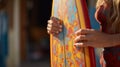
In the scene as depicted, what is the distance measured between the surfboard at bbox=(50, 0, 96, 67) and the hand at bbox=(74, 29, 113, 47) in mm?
49

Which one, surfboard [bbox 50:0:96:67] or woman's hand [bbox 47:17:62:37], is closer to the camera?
surfboard [bbox 50:0:96:67]

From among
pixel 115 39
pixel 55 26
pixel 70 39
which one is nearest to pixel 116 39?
pixel 115 39

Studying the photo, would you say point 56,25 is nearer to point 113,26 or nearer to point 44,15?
point 113,26

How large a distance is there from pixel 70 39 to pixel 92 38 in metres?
0.18

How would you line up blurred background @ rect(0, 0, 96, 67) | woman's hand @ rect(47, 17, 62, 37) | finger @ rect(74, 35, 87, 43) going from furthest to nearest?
blurred background @ rect(0, 0, 96, 67)
woman's hand @ rect(47, 17, 62, 37)
finger @ rect(74, 35, 87, 43)

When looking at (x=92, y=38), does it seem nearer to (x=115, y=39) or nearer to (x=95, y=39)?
(x=95, y=39)

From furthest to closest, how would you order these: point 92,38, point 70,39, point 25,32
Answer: point 25,32 → point 70,39 → point 92,38

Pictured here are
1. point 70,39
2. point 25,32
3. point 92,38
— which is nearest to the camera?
point 92,38

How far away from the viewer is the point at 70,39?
2.86 meters

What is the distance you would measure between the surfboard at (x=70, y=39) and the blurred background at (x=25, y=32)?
22.0 feet

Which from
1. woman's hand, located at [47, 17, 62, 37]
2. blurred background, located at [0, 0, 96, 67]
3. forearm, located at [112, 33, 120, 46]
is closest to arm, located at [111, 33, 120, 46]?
forearm, located at [112, 33, 120, 46]

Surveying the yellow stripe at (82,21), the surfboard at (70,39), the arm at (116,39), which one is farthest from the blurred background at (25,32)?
the arm at (116,39)

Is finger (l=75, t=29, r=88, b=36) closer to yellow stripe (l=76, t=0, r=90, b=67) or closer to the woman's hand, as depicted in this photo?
yellow stripe (l=76, t=0, r=90, b=67)

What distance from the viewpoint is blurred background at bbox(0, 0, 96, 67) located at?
1187 cm
